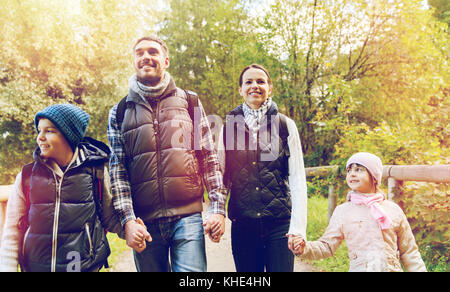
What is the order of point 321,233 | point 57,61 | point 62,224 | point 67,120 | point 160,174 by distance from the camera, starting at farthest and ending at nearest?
point 57,61 < point 321,233 < point 160,174 < point 67,120 < point 62,224

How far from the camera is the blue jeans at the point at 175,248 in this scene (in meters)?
2.04

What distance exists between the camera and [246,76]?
2.45m

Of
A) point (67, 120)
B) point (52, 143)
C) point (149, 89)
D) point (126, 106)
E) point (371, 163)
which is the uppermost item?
point (149, 89)

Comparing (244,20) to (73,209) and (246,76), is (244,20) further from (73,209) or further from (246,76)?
(73,209)

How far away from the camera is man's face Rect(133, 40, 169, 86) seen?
7.29ft

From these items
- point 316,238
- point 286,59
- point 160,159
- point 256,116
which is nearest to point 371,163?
point 256,116

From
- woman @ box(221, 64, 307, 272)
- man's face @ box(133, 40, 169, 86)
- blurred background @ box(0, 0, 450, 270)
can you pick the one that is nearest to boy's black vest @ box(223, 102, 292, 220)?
woman @ box(221, 64, 307, 272)

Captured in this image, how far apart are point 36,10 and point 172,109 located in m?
9.50

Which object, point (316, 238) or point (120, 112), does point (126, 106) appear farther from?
point (316, 238)

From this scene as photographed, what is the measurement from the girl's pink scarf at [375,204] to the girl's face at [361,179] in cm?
5

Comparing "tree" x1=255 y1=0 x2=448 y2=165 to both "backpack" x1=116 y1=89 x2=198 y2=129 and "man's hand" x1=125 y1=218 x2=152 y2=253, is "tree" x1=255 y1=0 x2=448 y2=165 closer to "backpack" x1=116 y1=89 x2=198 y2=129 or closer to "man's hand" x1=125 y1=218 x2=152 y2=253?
→ "backpack" x1=116 y1=89 x2=198 y2=129

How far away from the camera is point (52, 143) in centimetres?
198

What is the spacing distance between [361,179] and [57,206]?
6.48ft
